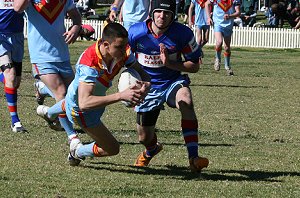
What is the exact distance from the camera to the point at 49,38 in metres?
10.2

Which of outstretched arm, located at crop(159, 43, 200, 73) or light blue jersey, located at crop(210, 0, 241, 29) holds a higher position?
outstretched arm, located at crop(159, 43, 200, 73)

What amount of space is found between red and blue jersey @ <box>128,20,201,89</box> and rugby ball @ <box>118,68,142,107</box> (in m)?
0.81

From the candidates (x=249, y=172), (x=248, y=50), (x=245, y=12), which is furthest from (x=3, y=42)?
(x=245, y=12)

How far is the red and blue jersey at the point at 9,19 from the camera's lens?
1198 centimetres

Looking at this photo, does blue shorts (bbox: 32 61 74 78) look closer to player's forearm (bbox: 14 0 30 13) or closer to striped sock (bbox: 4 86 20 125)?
player's forearm (bbox: 14 0 30 13)

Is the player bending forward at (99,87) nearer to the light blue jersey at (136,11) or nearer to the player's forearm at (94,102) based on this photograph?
the player's forearm at (94,102)

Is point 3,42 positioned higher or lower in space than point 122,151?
higher

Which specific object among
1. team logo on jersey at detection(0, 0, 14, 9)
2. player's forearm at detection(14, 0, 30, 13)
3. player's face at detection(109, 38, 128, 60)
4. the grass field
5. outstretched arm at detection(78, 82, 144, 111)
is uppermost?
player's forearm at detection(14, 0, 30, 13)

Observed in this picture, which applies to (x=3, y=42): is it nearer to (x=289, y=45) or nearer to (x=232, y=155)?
(x=232, y=155)

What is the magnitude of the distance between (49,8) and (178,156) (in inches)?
81.6

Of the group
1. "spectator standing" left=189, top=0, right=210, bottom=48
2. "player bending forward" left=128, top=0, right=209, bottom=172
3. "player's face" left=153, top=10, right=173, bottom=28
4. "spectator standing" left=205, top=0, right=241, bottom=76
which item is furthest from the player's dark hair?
"spectator standing" left=189, top=0, right=210, bottom=48

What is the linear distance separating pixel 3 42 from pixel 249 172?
4177 millimetres

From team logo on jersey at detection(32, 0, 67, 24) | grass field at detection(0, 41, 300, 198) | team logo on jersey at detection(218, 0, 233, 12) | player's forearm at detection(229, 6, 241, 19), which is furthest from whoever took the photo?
team logo on jersey at detection(218, 0, 233, 12)

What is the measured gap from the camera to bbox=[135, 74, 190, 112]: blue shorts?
917cm
